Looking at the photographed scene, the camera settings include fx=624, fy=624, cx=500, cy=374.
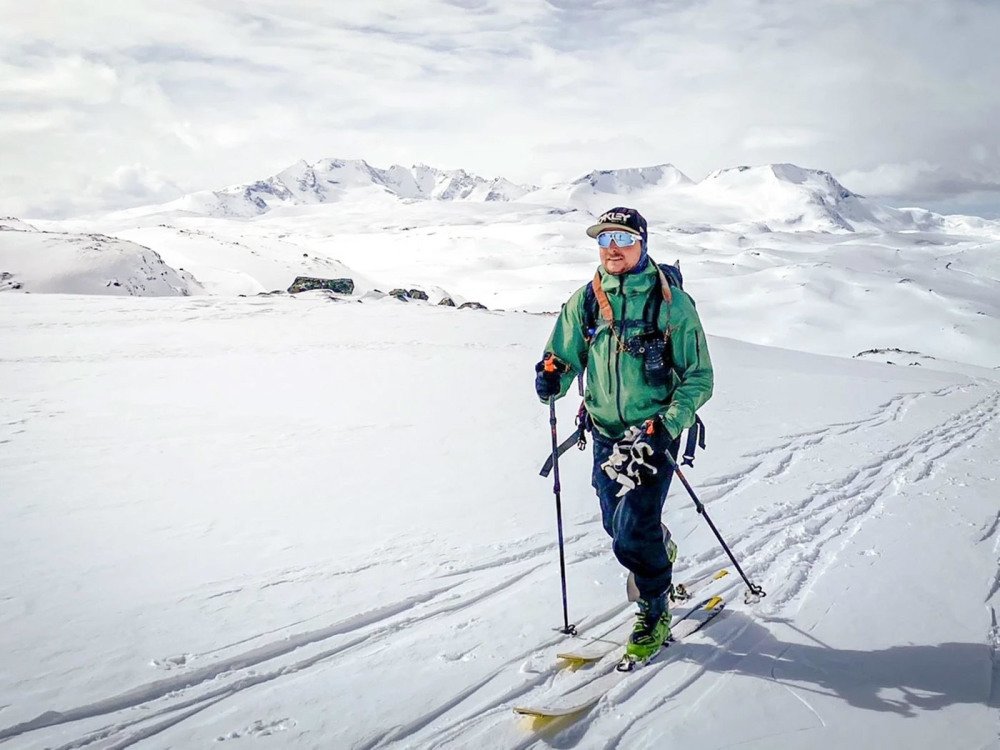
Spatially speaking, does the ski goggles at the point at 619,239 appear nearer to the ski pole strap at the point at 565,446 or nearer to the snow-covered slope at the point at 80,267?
the ski pole strap at the point at 565,446

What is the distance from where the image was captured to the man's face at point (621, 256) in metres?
3.61

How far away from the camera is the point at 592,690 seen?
3350mm

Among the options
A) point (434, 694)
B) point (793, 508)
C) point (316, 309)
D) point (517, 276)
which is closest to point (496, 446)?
point (793, 508)

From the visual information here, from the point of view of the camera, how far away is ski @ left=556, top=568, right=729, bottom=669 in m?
3.64

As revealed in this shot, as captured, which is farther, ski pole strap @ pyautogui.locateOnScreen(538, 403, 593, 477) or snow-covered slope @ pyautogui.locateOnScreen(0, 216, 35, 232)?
snow-covered slope @ pyautogui.locateOnScreen(0, 216, 35, 232)

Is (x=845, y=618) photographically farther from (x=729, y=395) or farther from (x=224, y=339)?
(x=224, y=339)

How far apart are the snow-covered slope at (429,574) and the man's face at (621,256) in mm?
2286

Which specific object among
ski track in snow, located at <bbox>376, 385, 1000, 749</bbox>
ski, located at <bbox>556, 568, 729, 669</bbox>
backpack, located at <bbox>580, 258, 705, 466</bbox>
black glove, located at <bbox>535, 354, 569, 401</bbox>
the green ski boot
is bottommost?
ski track in snow, located at <bbox>376, 385, 1000, 749</bbox>

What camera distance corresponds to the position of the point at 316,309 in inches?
719

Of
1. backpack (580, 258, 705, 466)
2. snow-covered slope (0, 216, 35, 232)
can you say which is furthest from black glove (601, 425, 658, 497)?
snow-covered slope (0, 216, 35, 232)

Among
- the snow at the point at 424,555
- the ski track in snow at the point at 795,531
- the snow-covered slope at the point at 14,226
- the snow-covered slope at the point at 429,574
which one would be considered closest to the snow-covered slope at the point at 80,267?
the snow-covered slope at the point at 14,226

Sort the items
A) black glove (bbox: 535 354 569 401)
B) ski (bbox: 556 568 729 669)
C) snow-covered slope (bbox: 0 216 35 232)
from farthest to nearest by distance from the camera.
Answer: snow-covered slope (bbox: 0 216 35 232), black glove (bbox: 535 354 569 401), ski (bbox: 556 568 729 669)

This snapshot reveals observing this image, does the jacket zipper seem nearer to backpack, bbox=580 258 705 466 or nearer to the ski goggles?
backpack, bbox=580 258 705 466

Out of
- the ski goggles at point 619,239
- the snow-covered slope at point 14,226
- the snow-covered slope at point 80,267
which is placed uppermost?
the snow-covered slope at point 14,226
